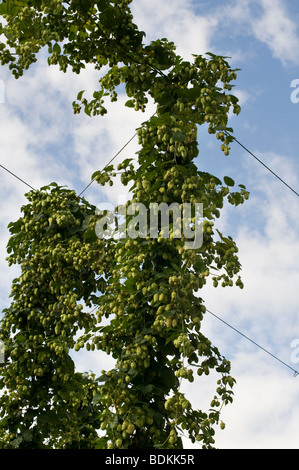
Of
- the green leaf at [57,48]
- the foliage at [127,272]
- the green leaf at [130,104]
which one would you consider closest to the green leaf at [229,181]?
the foliage at [127,272]

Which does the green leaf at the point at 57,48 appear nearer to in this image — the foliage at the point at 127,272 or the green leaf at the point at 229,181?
the foliage at the point at 127,272

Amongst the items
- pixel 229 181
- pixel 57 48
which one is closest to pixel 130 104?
pixel 57 48

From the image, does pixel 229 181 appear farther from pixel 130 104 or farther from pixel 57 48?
pixel 57 48

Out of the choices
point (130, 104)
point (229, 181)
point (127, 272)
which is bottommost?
point (127, 272)

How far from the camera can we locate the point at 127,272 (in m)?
3.48

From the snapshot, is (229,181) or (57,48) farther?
(57,48)

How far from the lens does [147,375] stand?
3406 millimetres

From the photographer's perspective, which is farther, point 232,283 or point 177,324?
point 232,283

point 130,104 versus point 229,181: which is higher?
point 130,104

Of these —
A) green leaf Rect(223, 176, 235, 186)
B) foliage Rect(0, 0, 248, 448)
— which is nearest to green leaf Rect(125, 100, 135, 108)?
foliage Rect(0, 0, 248, 448)

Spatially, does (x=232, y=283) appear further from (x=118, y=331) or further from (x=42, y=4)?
(x=42, y=4)

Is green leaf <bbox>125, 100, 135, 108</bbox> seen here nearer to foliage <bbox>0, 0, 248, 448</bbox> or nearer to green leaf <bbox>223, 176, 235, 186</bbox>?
foliage <bbox>0, 0, 248, 448</bbox>
